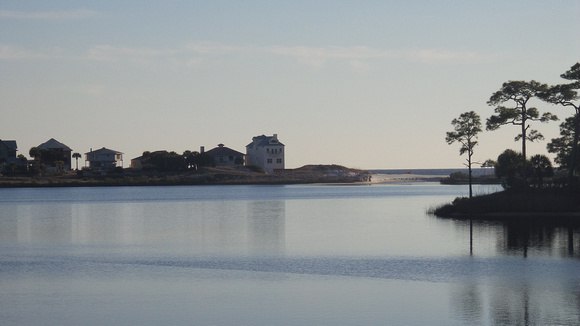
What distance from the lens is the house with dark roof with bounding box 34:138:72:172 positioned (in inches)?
7490

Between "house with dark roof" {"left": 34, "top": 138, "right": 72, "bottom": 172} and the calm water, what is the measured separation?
122843mm

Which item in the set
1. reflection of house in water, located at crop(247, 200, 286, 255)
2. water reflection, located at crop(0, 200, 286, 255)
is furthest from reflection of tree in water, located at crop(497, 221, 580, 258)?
water reflection, located at crop(0, 200, 286, 255)

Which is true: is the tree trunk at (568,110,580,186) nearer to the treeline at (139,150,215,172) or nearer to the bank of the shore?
the bank of the shore

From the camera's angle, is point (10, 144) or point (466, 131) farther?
point (10, 144)

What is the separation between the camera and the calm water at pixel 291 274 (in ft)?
96.1

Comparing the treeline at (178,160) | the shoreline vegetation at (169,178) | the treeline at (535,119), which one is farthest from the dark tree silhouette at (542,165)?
the treeline at (178,160)

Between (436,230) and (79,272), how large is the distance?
2832 cm

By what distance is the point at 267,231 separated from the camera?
2474 inches

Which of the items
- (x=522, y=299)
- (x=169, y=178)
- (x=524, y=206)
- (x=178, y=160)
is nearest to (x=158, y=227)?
(x=524, y=206)

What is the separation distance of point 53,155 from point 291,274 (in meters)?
161

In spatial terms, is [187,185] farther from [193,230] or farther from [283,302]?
[283,302]

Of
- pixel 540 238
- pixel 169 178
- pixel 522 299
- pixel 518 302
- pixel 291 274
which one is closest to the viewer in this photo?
pixel 518 302

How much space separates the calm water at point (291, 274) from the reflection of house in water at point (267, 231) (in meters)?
0.17

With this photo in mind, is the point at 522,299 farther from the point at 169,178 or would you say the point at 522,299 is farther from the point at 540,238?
the point at 169,178
